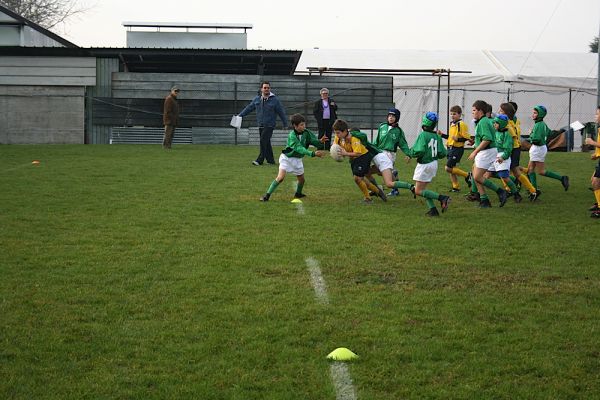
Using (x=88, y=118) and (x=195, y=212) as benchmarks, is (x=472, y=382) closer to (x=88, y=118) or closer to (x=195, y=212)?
(x=195, y=212)

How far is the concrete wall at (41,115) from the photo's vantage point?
103 feet

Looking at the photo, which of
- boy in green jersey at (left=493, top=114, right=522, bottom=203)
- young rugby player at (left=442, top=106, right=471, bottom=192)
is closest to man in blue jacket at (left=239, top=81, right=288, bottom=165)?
young rugby player at (left=442, top=106, right=471, bottom=192)

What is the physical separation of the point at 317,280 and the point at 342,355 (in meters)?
2.30

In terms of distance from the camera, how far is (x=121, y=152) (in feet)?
81.7

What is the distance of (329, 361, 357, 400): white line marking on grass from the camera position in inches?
193

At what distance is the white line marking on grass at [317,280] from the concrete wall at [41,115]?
24.6m

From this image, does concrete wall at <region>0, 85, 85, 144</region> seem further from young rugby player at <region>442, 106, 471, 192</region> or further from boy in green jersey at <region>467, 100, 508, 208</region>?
boy in green jersey at <region>467, 100, 508, 208</region>

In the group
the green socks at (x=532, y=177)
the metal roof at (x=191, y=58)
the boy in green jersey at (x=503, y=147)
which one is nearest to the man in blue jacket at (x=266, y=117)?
the green socks at (x=532, y=177)

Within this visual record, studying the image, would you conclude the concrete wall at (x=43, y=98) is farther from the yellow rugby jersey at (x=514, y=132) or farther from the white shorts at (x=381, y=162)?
the yellow rugby jersey at (x=514, y=132)

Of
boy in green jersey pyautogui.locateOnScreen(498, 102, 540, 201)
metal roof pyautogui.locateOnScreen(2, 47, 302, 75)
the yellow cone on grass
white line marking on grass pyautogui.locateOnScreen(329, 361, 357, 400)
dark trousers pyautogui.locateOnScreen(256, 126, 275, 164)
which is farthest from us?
metal roof pyautogui.locateOnScreen(2, 47, 302, 75)

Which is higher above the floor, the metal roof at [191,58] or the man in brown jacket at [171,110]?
the metal roof at [191,58]

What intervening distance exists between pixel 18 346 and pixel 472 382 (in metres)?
3.08

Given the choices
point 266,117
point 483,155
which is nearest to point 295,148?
point 483,155

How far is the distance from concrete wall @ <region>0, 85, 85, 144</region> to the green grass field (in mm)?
18316
